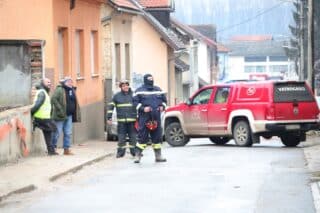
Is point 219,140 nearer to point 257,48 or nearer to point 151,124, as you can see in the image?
point 151,124

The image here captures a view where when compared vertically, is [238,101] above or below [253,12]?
below

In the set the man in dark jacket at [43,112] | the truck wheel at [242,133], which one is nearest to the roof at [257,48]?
the truck wheel at [242,133]

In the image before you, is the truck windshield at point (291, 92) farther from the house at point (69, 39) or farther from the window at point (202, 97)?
the house at point (69, 39)

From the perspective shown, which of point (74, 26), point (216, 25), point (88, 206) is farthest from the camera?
point (216, 25)

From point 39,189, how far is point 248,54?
135 m

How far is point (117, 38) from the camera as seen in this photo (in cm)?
3328

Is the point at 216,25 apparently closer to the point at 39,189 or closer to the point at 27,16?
the point at 27,16

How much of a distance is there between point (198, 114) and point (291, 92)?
2.99 metres

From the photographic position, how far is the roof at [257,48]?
14550cm

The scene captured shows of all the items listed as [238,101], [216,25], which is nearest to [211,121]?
[238,101]

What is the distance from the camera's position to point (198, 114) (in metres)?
23.9

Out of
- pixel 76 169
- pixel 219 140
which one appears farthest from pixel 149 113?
pixel 219 140

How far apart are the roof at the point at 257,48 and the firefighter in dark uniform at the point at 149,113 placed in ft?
417

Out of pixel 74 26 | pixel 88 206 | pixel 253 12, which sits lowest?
pixel 88 206
